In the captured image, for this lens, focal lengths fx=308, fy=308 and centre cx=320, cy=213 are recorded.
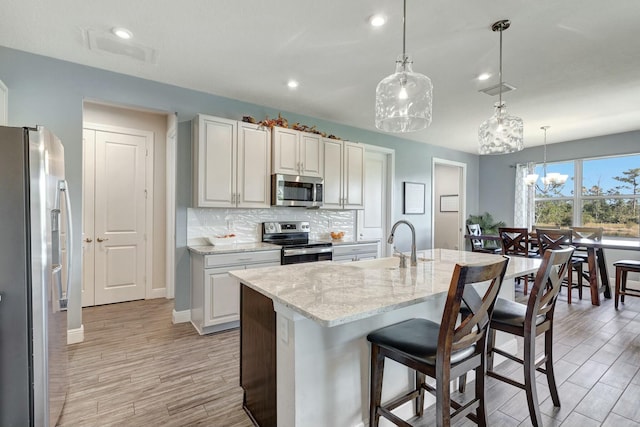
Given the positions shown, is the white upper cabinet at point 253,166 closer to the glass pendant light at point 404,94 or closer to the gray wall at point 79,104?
the gray wall at point 79,104

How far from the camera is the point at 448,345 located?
1229 mm

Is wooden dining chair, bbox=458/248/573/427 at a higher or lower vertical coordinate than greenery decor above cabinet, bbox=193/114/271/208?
lower

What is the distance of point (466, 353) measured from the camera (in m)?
1.38

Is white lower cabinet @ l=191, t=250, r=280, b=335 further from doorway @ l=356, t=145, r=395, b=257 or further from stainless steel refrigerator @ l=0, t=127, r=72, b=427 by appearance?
doorway @ l=356, t=145, r=395, b=257

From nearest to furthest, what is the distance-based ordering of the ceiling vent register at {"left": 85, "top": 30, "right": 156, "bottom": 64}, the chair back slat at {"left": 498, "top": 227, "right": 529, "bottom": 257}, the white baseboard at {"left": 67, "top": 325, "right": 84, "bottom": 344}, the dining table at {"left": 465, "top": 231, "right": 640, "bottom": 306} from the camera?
1. the ceiling vent register at {"left": 85, "top": 30, "right": 156, "bottom": 64}
2. the white baseboard at {"left": 67, "top": 325, "right": 84, "bottom": 344}
3. the dining table at {"left": 465, "top": 231, "right": 640, "bottom": 306}
4. the chair back slat at {"left": 498, "top": 227, "right": 529, "bottom": 257}

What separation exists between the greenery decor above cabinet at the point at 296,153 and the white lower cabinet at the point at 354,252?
1003 mm

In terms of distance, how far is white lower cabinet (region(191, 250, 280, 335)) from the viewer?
303cm

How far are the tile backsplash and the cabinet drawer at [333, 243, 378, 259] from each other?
0.54 m

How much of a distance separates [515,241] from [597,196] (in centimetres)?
220

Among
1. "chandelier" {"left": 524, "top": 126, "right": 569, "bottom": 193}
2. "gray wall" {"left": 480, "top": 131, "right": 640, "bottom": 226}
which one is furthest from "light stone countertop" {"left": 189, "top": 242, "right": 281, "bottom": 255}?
"gray wall" {"left": 480, "top": 131, "right": 640, "bottom": 226}

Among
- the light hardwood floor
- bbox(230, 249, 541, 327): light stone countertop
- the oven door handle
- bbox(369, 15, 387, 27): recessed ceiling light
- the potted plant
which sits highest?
bbox(369, 15, 387, 27): recessed ceiling light

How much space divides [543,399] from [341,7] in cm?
294

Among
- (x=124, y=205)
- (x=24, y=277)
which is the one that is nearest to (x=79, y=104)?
(x=124, y=205)

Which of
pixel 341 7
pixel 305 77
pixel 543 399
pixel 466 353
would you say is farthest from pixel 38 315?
pixel 543 399
